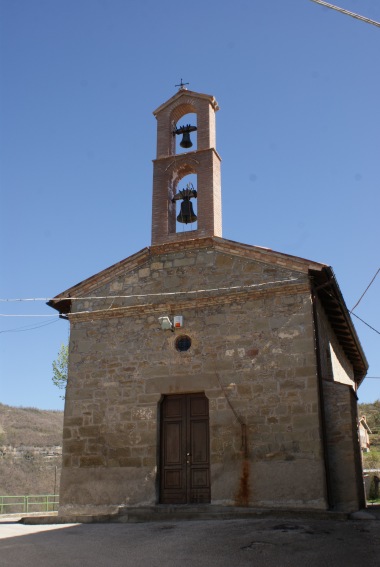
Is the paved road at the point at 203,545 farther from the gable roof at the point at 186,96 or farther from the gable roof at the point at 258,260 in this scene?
the gable roof at the point at 186,96

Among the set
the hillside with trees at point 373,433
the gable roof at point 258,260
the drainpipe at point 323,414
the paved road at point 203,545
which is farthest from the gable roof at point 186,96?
the hillside with trees at point 373,433

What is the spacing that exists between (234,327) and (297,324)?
135 cm

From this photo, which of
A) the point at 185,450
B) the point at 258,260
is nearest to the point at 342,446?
the point at 185,450

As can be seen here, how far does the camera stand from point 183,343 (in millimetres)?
12648

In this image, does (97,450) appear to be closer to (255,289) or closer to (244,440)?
(244,440)

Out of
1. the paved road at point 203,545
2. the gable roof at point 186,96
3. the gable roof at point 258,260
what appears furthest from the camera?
the gable roof at point 186,96

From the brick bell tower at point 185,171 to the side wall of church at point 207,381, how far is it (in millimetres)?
699

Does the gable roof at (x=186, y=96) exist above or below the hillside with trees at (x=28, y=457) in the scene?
above

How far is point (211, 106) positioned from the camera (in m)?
14.5

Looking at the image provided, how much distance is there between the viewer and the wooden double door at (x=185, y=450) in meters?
11.8

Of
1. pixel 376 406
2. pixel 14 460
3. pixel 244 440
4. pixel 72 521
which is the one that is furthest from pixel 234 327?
pixel 376 406

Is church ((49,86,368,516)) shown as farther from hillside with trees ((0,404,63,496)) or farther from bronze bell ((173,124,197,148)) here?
hillside with trees ((0,404,63,496))

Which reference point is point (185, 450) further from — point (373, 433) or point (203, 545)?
point (373, 433)

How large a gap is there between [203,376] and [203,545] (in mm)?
4932
